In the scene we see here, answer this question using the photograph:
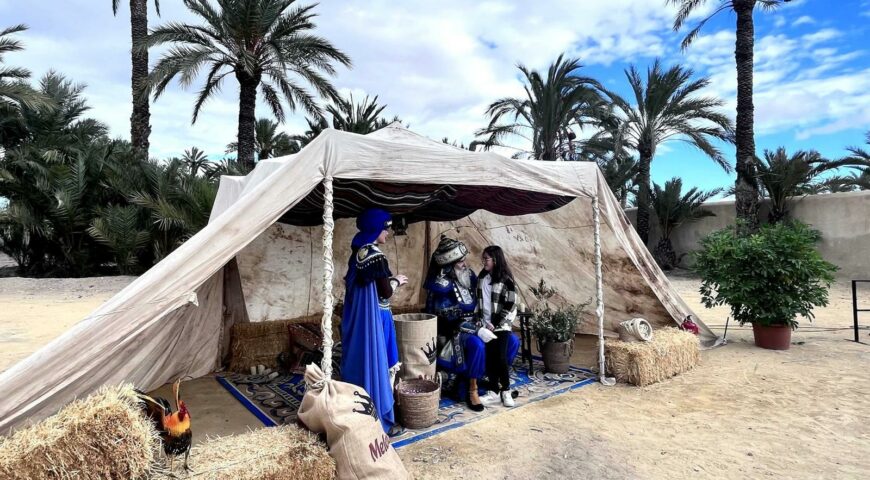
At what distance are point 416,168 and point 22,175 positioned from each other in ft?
42.5

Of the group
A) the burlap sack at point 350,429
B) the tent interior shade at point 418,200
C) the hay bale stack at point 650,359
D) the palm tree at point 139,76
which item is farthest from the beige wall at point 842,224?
the palm tree at point 139,76

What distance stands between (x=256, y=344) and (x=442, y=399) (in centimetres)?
201

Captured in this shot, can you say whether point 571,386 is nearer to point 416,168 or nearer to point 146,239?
point 416,168

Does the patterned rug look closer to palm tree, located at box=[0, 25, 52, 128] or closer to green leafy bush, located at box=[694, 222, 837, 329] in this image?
green leafy bush, located at box=[694, 222, 837, 329]

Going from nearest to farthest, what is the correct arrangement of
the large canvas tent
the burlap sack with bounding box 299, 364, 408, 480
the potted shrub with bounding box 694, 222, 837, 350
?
the large canvas tent, the burlap sack with bounding box 299, 364, 408, 480, the potted shrub with bounding box 694, 222, 837, 350

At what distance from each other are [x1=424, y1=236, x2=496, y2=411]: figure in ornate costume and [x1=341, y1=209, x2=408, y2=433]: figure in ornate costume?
29.4 inches

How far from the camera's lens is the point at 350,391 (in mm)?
2479

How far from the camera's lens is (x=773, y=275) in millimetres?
4895

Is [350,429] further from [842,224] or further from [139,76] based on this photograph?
[139,76]

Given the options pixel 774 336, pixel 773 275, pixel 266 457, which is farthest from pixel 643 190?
pixel 266 457

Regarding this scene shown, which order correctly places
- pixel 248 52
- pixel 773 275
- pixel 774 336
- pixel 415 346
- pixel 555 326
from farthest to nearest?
pixel 248 52 → pixel 774 336 → pixel 773 275 → pixel 555 326 → pixel 415 346

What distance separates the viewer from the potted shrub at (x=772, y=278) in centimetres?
486

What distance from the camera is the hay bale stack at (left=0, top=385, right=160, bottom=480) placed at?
5.40ft

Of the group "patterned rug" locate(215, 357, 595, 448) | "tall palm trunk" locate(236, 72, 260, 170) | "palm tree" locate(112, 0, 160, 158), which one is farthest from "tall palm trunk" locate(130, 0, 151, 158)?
"patterned rug" locate(215, 357, 595, 448)
